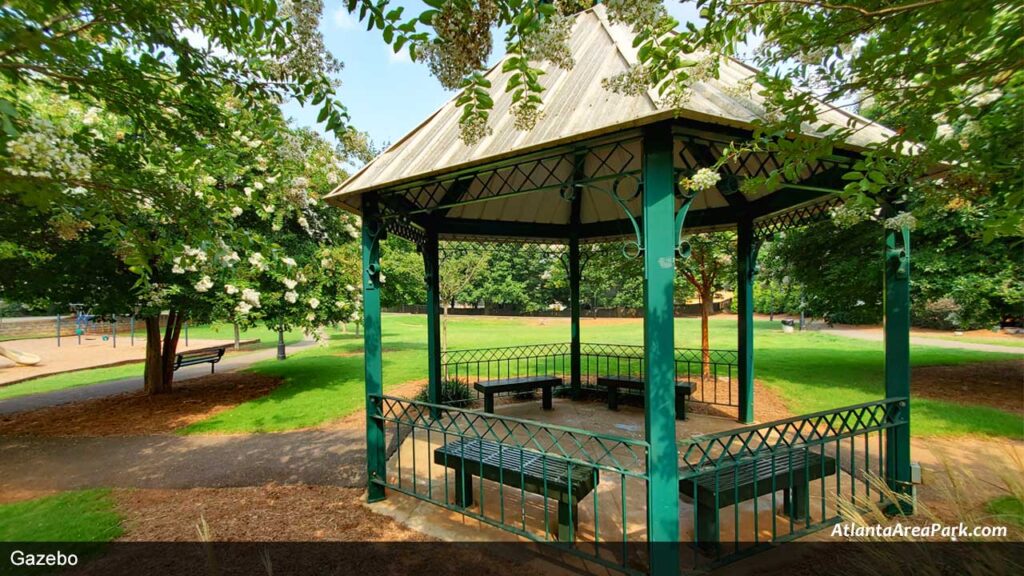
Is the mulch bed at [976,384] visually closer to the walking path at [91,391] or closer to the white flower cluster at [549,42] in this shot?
the white flower cluster at [549,42]

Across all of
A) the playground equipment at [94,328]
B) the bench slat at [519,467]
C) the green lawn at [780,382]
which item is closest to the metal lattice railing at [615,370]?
the green lawn at [780,382]

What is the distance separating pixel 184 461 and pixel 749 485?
8533 mm

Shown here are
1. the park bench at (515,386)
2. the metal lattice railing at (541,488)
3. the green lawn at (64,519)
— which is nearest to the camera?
the metal lattice railing at (541,488)

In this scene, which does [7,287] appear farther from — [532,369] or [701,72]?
[532,369]

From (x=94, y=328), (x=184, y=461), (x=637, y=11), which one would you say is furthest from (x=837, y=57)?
(x=94, y=328)

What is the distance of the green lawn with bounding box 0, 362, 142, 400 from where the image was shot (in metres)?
13.4

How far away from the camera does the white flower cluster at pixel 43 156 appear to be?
2326 millimetres

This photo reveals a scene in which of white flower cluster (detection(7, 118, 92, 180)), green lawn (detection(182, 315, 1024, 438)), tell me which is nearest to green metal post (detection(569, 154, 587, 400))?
green lawn (detection(182, 315, 1024, 438))

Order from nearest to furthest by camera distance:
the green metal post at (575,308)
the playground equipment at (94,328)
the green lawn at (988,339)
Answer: the green metal post at (575,308) → the playground equipment at (94,328) → the green lawn at (988,339)

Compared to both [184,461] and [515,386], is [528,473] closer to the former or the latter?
[515,386]

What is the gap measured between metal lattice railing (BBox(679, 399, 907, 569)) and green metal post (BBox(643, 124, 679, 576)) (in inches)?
9.3

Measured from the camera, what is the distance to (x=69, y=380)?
1509 centimetres

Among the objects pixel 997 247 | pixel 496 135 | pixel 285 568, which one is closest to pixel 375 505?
pixel 285 568

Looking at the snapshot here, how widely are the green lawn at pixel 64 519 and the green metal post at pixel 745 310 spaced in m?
9.56
